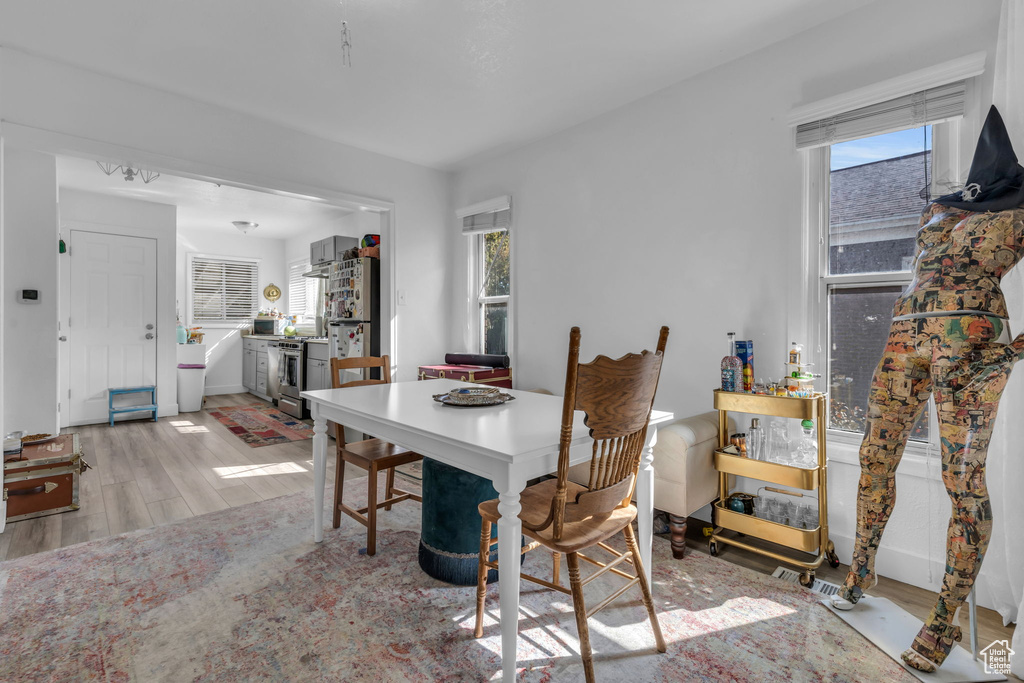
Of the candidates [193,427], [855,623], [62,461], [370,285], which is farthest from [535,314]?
[193,427]

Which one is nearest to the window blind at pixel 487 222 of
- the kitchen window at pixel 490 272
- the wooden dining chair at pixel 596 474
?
the kitchen window at pixel 490 272

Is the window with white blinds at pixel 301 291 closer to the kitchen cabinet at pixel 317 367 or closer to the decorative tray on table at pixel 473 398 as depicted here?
the kitchen cabinet at pixel 317 367

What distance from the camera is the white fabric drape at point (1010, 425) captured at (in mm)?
1740

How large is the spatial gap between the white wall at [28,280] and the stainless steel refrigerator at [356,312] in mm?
2112

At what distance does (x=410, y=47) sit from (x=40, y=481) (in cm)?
328

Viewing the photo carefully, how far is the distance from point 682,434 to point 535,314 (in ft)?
6.00

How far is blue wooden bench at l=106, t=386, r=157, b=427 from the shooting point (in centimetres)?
536

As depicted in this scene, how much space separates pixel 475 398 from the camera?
2189mm

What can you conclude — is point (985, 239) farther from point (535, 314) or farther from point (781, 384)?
point (535, 314)

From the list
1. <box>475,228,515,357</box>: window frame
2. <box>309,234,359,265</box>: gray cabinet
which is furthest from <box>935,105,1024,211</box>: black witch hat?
<box>309,234,359,265</box>: gray cabinet

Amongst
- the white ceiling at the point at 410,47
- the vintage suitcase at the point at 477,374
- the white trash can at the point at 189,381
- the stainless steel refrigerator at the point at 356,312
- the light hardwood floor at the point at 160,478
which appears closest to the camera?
the white ceiling at the point at 410,47

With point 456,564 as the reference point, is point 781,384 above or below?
above

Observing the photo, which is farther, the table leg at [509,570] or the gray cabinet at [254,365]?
the gray cabinet at [254,365]

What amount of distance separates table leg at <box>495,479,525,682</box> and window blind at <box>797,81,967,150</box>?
2.24m
